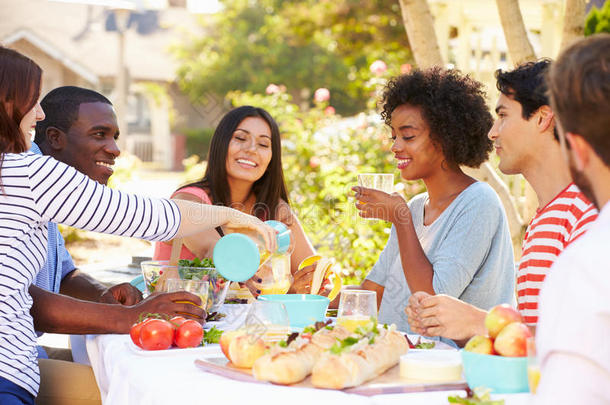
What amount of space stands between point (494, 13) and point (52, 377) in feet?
23.0

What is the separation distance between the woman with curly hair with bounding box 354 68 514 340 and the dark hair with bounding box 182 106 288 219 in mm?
867

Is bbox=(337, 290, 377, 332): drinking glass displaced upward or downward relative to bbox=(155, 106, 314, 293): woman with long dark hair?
downward

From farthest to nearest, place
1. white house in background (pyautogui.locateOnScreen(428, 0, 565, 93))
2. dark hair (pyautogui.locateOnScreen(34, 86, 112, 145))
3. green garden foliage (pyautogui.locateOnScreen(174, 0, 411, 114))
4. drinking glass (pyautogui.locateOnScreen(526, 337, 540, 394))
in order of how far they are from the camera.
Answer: green garden foliage (pyautogui.locateOnScreen(174, 0, 411, 114)) < white house in background (pyautogui.locateOnScreen(428, 0, 565, 93)) < dark hair (pyautogui.locateOnScreen(34, 86, 112, 145)) < drinking glass (pyautogui.locateOnScreen(526, 337, 540, 394))

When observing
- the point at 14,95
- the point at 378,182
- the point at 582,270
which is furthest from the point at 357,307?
the point at 14,95

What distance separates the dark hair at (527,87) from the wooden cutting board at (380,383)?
1.23 metres

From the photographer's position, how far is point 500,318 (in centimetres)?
174

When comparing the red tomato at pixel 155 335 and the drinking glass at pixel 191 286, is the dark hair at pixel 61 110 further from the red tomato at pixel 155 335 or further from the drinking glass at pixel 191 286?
the red tomato at pixel 155 335

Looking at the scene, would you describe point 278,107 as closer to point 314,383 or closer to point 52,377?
point 52,377

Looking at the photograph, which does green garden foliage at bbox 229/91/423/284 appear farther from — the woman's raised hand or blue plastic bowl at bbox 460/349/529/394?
blue plastic bowl at bbox 460/349/529/394

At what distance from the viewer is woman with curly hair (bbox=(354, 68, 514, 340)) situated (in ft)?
10.1

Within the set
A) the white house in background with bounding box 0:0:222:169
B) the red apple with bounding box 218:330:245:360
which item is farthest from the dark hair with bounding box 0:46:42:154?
the white house in background with bounding box 0:0:222:169

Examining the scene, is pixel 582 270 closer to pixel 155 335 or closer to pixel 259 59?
pixel 155 335

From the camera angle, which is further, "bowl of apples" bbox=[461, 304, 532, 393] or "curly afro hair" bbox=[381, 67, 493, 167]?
"curly afro hair" bbox=[381, 67, 493, 167]

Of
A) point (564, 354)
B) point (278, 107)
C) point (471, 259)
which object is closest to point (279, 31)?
point (278, 107)
